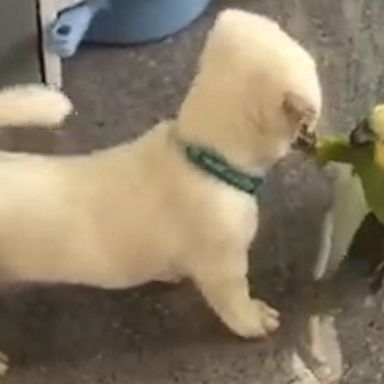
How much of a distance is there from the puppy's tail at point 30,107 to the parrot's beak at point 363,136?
278mm

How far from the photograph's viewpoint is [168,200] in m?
1.18

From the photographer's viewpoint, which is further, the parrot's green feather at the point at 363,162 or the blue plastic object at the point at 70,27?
the blue plastic object at the point at 70,27

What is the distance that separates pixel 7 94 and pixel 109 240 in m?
0.17

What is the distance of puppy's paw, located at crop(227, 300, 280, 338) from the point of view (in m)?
1.28

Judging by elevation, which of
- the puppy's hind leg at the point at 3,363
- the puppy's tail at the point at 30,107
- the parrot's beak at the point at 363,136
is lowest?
the puppy's hind leg at the point at 3,363

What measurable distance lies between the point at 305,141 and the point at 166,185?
16cm

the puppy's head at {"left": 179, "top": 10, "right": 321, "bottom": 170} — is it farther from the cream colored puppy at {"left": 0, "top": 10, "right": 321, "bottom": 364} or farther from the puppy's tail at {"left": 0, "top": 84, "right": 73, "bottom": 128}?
the puppy's tail at {"left": 0, "top": 84, "right": 73, "bottom": 128}

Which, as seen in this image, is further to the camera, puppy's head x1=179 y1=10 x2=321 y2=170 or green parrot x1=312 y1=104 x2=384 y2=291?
green parrot x1=312 y1=104 x2=384 y2=291

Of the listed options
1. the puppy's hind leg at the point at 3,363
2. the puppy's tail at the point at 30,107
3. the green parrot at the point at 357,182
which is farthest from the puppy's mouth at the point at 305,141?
the puppy's hind leg at the point at 3,363

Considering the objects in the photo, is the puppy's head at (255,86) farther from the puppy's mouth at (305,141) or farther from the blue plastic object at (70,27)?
the blue plastic object at (70,27)

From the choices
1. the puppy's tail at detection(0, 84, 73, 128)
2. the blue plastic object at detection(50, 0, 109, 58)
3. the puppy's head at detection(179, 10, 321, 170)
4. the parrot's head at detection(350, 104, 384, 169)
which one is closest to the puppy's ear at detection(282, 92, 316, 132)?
the puppy's head at detection(179, 10, 321, 170)

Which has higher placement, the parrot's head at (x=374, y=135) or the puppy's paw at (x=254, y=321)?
the parrot's head at (x=374, y=135)

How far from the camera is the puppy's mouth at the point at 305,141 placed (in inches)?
46.8

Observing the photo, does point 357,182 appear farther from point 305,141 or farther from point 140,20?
point 140,20
